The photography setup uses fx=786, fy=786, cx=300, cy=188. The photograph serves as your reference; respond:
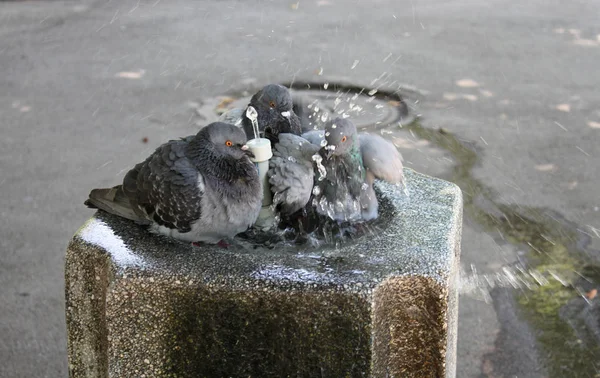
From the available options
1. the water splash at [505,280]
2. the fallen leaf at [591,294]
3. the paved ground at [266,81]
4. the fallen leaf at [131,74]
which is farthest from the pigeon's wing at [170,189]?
the fallen leaf at [131,74]

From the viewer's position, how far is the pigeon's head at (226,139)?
254 centimetres

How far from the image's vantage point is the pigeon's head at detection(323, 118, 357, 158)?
2.66m

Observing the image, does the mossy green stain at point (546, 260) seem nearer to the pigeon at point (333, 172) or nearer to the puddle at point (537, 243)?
the puddle at point (537, 243)

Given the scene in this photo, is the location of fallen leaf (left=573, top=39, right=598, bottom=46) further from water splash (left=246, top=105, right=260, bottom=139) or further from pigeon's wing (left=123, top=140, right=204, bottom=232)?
pigeon's wing (left=123, top=140, right=204, bottom=232)

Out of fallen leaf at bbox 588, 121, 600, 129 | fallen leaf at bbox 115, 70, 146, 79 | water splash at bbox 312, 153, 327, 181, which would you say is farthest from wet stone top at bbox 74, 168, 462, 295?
fallen leaf at bbox 115, 70, 146, 79

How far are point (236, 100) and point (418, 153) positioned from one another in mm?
1593

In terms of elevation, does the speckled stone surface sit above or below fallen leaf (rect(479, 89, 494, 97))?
above

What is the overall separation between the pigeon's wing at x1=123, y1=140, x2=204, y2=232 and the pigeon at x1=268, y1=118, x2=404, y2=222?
1.06 ft

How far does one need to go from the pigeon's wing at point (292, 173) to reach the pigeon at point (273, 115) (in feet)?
1.22

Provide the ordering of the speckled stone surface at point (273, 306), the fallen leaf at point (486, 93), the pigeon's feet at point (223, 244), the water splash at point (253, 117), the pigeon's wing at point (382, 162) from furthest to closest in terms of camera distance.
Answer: the fallen leaf at point (486, 93) → the water splash at point (253, 117) → the pigeon's wing at point (382, 162) → the pigeon's feet at point (223, 244) → the speckled stone surface at point (273, 306)

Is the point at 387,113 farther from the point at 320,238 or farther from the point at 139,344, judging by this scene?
the point at 139,344

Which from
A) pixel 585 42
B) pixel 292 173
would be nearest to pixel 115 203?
pixel 292 173

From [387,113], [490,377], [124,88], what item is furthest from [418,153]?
[124,88]

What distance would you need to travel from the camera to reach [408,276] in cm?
238
